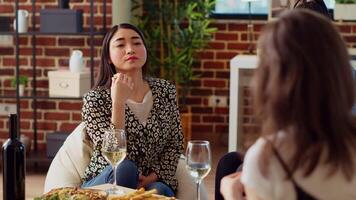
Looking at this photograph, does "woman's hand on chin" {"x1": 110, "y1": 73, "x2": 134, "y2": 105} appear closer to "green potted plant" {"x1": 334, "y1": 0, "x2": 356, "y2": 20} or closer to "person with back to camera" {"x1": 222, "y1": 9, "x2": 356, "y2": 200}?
"person with back to camera" {"x1": 222, "y1": 9, "x2": 356, "y2": 200}

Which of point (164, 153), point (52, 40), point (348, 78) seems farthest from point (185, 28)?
point (348, 78)

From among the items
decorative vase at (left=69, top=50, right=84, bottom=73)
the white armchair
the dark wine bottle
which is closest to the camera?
the dark wine bottle

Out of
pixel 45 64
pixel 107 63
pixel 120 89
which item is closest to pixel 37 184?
pixel 45 64

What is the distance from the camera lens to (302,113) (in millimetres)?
1486

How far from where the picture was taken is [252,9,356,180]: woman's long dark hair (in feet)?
4.84

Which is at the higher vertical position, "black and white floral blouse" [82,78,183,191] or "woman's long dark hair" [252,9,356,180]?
"woman's long dark hair" [252,9,356,180]

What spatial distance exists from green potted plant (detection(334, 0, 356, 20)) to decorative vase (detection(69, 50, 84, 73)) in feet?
6.37

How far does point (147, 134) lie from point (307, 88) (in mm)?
1661

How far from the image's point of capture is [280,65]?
1479 mm

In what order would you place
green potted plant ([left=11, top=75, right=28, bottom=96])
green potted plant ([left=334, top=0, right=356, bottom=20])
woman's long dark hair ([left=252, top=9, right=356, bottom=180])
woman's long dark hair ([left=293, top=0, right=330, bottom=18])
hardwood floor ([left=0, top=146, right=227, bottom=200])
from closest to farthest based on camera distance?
woman's long dark hair ([left=252, top=9, right=356, bottom=180]) → woman's long dark hair ([left=293, top=0, right=330, bottom=18]) → hardwood floor ([left=0, top=146, right=227, bottom=200]) → green potted plant ([left=11, top=75, right=28, bottom=96]) → green potted plant ([left=334, top=0, right=356, bottom=20])

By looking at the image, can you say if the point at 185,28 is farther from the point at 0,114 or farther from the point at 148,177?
the point at 148,177

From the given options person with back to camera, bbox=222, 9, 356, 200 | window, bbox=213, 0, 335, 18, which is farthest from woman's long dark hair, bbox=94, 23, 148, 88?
window, bbox=213, 0, 335, 18

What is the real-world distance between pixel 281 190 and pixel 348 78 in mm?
279

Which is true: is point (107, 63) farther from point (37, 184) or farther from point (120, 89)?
point (37, 184)
